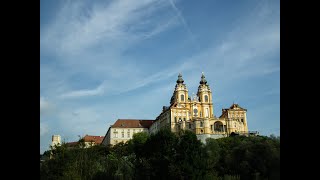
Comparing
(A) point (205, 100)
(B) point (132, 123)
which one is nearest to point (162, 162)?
(A) point (205, 100)

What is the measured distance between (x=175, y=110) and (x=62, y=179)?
5508cm

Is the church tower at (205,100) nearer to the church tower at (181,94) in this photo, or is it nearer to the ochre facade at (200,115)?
the ochre facade at (200,115)

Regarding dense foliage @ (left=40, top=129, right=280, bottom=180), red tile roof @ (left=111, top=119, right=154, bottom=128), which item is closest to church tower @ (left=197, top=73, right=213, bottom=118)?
red tile roof @ (left=111, top=119, right=154, bottom=128)

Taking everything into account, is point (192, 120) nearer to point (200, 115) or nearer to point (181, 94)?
point (200, 115)

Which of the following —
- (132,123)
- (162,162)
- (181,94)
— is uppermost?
(181,94)

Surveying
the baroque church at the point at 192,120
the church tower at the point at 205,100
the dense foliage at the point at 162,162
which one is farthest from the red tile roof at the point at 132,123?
the dense foliage at the point at 162,162

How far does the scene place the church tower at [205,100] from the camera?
78.7 meters

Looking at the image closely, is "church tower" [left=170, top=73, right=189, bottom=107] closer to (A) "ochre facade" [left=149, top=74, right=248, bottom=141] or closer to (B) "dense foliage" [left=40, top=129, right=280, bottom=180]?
(A) "ochre facade" [left=149, top=74, right=248, bottom=141]

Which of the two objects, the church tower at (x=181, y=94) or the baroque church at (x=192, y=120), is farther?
the church tower at (x=181, y=94)

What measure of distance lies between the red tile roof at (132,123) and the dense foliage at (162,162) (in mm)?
45736

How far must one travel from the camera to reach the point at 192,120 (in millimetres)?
72312

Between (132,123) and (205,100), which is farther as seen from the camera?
(132,123)

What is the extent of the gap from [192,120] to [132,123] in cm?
1708
